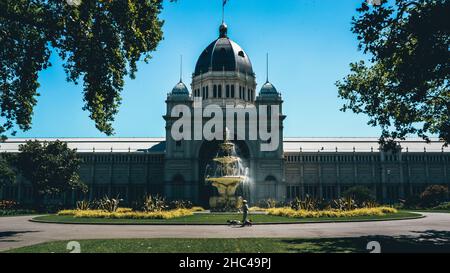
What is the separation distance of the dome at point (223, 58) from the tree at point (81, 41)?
5167cm

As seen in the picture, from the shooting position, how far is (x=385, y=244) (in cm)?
1680

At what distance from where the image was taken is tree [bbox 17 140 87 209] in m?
57.2

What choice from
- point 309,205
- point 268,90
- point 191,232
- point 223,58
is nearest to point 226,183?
point 309,205

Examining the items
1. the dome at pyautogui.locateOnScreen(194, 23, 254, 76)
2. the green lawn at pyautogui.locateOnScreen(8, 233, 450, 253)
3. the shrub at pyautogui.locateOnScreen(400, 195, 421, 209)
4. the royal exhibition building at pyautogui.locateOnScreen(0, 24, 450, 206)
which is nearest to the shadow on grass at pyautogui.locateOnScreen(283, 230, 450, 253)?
the green lawn at pyautogui.locateOnScreen(8, 233, 450, 253)

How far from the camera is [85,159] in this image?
7631cm

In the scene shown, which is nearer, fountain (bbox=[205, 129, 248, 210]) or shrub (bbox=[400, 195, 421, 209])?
fountain (bbox=[205, 129, 248, 210])

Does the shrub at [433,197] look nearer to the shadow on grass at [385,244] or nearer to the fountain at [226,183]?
the fountain at [226,183]

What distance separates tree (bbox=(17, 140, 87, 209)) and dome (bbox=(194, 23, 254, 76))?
32.3 m

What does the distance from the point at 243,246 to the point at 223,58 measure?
6555 cm

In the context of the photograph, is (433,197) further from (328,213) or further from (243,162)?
(328,213)

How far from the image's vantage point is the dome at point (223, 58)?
7769 cm

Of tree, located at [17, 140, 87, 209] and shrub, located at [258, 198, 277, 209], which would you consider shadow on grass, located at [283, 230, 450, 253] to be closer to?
shrub, located at [258, 198, 277, 209]

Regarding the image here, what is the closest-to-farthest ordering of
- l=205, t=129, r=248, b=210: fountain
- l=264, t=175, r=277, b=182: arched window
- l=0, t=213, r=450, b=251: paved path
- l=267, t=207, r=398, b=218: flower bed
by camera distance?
l=0, t=213, r=450, b=251: paved path, l=267, t=207, r=398, b=218: flower bed, l=205, t=129, r=248, b=210: fountain, l=264, t=175, r=277, b=182: arched window
